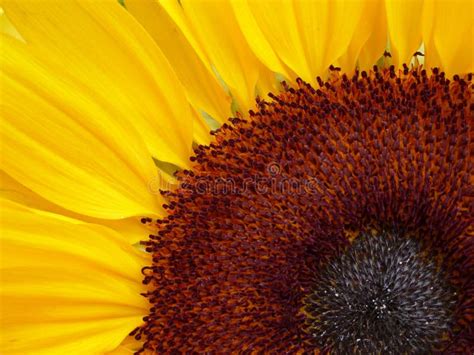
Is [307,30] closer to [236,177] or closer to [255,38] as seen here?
[255,38]

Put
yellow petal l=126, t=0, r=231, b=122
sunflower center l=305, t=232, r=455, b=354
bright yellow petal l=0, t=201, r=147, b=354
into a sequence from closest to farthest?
sunflower center l=305, t=232, r=455, b=354, bright yellow petal l=0, t=201, r=147, b=354, yellow petal l=126, t=0, r=231, b=122

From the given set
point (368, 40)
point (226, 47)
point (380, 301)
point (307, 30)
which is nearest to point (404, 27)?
point (368, 40)

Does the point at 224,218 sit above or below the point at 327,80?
below

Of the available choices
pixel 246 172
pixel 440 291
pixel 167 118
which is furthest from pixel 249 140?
pixel 440 291

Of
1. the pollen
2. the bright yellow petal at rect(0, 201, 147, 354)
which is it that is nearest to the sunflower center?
the pollen

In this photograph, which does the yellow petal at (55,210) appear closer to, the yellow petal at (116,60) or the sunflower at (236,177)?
the sunflower at (236,177)

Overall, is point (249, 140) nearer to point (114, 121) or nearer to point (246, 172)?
point (246, 172)

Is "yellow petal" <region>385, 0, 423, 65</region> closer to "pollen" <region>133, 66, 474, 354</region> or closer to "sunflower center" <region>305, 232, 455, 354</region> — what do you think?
"pollen" <region>133, 66, 474, 354</region>
